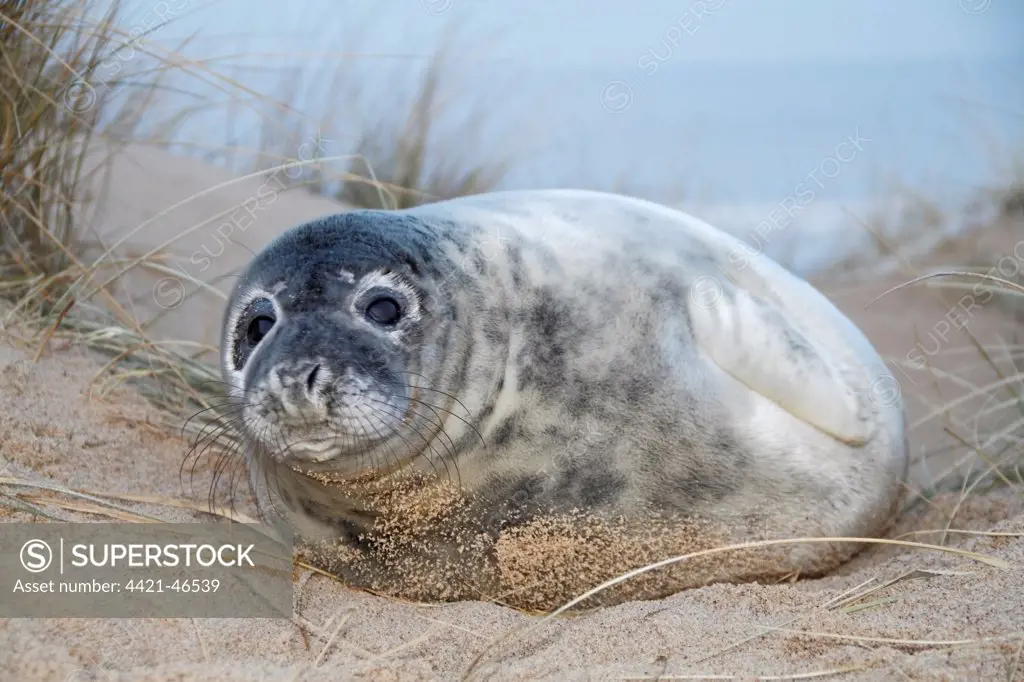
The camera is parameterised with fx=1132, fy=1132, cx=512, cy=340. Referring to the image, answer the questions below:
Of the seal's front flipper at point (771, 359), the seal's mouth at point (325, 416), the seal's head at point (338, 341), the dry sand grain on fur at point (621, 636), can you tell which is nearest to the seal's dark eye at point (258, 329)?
the seal's head at point (338, 341)

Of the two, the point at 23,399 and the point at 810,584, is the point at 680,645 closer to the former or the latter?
the point at 810,584

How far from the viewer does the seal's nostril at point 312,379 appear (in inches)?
74.7

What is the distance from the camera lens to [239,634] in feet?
6.80

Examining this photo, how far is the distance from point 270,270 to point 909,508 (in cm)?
189

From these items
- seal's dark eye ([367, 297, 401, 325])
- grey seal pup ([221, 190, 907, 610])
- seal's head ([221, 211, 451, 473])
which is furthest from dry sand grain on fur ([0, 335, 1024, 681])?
seal's dark eye ([367, 297, 401, 325])

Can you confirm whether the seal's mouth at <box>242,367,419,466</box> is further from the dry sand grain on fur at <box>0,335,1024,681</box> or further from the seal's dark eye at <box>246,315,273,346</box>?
the dry sand grain on fur at <box>0,335,1024,681</box>

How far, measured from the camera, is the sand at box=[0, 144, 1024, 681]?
1833mm

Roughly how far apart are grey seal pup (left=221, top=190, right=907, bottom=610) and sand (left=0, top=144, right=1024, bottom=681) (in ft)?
0.38

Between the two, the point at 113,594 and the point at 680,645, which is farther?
the point at 113,594

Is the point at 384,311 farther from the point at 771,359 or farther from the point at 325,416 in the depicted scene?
the point at 771,359

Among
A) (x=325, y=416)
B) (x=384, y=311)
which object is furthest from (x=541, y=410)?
(x=325, y=416)

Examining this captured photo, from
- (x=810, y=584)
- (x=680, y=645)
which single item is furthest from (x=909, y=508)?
(x=680, y=645)

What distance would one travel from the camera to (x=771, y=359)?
242 cm

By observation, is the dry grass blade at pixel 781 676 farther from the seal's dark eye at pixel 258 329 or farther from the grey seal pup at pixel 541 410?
the seal's dark eye at pixel 258 329
